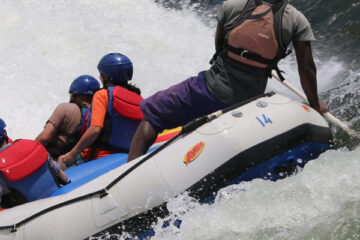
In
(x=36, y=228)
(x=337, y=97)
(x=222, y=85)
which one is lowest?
(x=337, y=97)

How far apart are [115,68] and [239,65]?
117cm

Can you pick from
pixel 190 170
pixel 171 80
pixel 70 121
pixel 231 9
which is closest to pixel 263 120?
pixel 190 170

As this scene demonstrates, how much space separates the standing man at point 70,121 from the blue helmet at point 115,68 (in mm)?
291

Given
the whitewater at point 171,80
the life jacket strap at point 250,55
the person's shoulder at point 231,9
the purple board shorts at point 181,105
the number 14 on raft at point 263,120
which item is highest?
the person's shoulder at point 231,9

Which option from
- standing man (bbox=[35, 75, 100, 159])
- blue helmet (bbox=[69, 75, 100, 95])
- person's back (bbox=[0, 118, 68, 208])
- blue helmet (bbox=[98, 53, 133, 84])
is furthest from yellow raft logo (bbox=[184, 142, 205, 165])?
blue helmet (bbox=[69, 75, 100, 95])

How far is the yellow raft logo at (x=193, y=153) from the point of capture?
2861 millimetres

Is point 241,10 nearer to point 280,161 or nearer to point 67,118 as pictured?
point 280,161

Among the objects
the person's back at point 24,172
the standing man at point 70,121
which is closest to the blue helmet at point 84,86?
the standing man at point 70,121

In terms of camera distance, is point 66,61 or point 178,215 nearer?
point 178,215

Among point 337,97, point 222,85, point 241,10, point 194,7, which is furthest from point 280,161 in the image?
point 194,7

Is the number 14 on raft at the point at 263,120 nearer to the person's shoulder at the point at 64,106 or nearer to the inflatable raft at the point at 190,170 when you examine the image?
the inflatable raft at the point at 190,170

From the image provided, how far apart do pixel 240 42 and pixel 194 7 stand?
564cm

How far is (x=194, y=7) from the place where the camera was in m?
8.54

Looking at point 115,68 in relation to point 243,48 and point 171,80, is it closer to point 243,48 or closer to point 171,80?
point 243,48
